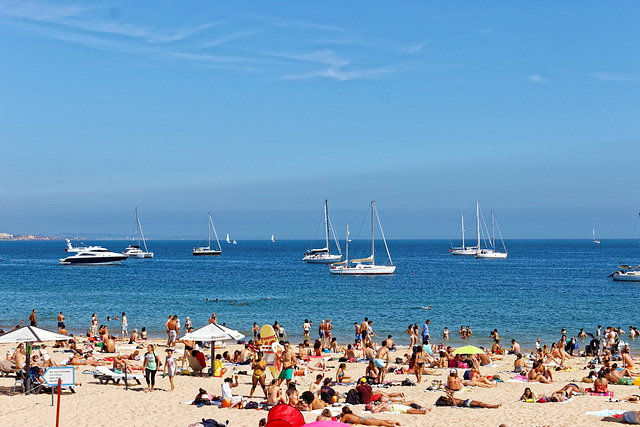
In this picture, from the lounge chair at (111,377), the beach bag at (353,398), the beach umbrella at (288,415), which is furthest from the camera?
the lounge chair at (111,377)

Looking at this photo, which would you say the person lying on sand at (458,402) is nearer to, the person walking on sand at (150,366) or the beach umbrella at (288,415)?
the beach umbrella at (288,415)

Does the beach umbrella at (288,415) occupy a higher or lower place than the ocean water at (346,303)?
higher

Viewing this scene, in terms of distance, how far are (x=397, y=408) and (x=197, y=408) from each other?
5800mm

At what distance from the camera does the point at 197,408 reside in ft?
57.6

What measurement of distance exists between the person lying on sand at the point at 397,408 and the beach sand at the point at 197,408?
0.24 meters

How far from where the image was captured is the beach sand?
16172mm

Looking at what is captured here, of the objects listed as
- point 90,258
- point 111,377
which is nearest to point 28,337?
point 111,377

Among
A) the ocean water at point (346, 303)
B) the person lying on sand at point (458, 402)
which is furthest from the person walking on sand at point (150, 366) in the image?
the ocean water at point (346, 303)

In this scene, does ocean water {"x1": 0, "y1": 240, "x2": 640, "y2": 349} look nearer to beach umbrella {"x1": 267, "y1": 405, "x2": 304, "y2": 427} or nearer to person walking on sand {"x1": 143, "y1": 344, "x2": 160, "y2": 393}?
person walking on sand {"x1": 143, "y1": 344, "x2": 160, "y2": 393}

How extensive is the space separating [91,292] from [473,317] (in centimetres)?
3914

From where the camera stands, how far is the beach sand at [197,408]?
16.2m

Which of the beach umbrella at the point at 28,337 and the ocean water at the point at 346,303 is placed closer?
the beach umbrella at the point at 28,337

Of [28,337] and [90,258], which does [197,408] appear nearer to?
[28,337]

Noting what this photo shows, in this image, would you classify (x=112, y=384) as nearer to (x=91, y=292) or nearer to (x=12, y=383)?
(x=12, y=383)
